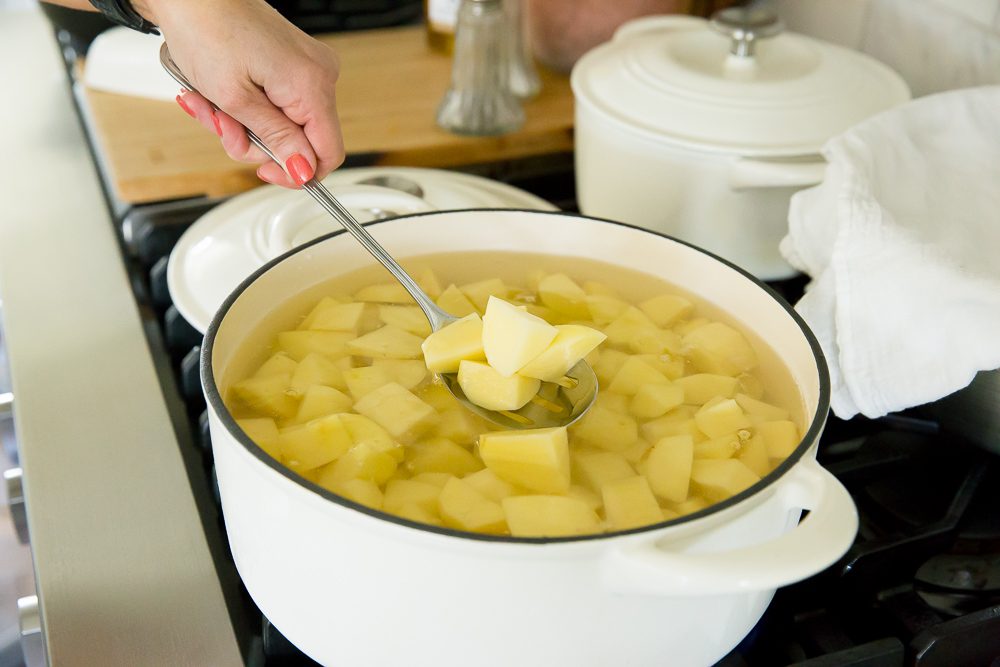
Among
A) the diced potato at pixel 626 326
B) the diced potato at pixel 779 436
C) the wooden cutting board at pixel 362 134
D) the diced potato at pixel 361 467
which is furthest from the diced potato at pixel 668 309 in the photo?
the wooden cutting board at pixel 362 134

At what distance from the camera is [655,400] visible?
52cm

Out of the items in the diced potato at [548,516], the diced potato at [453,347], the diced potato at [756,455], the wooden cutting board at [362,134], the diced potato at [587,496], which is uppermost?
the diced potato at [453,347]

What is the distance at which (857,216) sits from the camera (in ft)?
1.88

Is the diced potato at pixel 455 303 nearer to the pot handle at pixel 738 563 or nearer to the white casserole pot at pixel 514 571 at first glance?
the white casserole pot at pixel 514 571

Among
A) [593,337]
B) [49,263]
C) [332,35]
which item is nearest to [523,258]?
[593,337]

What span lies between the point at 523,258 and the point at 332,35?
642 mm

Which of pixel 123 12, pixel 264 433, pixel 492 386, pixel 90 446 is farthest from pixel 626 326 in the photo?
pixel 123 12

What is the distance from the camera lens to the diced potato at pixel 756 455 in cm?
48

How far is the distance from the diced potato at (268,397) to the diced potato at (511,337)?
114 mm

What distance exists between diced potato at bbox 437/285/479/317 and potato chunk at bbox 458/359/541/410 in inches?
3.9

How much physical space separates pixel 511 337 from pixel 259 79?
281 millimetres

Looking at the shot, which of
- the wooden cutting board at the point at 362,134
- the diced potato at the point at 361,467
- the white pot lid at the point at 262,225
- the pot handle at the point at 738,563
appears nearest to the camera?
the pot handle at the point at 738,563

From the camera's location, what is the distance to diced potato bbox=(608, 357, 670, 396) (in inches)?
21.2

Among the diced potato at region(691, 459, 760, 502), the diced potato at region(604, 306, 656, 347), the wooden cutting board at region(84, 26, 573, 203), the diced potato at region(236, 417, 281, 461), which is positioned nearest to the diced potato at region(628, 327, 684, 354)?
the diced potato at region(604, 306, 656, 347)
